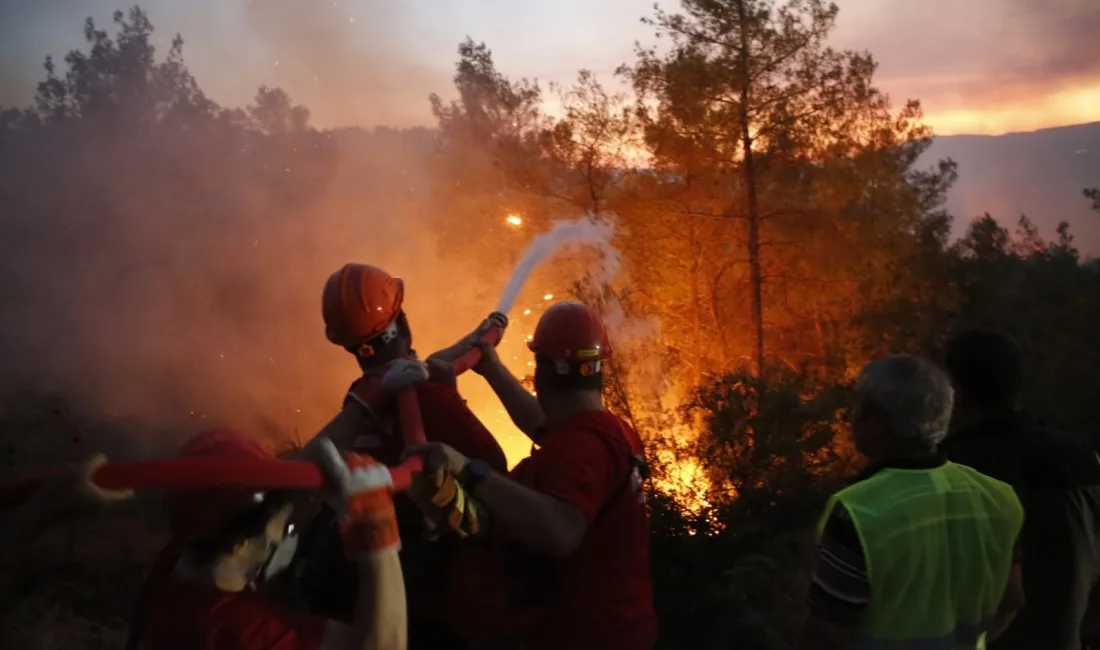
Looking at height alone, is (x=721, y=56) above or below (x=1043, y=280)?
above

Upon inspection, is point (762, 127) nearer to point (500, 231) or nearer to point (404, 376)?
point (500, 231)

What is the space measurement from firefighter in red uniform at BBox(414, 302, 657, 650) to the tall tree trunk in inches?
330

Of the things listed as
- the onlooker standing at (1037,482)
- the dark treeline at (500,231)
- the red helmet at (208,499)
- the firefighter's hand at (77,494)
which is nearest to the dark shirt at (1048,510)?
the onlooker standing at (1037,482)

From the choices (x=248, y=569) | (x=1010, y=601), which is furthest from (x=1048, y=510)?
(x=248, y=569)

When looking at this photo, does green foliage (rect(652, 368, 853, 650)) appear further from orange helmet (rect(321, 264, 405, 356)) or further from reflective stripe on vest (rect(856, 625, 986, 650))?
orange helmet (rect(321, 264, 405, 356))

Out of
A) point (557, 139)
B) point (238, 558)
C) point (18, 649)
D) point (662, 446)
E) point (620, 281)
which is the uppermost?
point (557, 139)

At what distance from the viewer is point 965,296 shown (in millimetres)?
10234

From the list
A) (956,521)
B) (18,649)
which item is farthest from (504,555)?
(18,649)

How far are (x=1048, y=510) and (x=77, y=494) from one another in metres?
2.79

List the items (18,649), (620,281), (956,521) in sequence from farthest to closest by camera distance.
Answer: (620,281) < (18,649) < (956,521)

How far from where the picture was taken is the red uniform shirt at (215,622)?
157cm

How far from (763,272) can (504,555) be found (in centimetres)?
956

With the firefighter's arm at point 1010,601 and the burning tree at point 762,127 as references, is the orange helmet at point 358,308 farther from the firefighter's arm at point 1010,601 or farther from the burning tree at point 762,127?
the burning tree at point 762,127

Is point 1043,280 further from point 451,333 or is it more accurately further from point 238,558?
point 238,558
